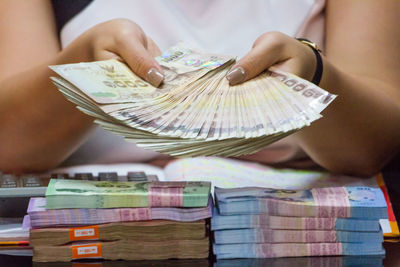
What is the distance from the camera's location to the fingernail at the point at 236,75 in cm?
88

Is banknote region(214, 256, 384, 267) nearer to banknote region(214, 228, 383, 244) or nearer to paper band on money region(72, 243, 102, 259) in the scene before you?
banknote region(214, 228, 383, 244)

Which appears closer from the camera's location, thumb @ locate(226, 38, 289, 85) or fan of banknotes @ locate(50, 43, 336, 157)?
fan of banknotes @ locate(50, 43, 336, 157)

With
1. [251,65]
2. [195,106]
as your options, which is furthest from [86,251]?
[251,65]

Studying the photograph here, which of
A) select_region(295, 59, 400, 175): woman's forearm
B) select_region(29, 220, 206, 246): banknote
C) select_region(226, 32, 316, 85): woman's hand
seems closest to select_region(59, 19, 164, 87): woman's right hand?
select_region(226, 32, 316, 85): woman's hand

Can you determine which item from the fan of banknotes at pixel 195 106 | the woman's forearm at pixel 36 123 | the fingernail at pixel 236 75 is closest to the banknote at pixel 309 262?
the fan of banknotes at pixel 195 106

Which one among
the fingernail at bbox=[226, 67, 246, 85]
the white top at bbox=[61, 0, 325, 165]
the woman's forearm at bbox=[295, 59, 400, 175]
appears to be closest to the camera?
the fingernail at bbox=[226, 67, 246, 85]

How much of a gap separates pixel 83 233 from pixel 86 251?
22mm

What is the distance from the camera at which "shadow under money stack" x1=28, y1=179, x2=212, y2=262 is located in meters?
0.77

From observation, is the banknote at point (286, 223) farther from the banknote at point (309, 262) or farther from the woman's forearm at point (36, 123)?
the woman's forearm at point (36, 123)

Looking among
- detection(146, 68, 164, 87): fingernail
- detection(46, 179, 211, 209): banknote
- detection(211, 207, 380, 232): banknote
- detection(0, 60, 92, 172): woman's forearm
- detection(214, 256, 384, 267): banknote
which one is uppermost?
detection(146, 68, 164, 87): fingernail

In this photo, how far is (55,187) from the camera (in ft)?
2.58

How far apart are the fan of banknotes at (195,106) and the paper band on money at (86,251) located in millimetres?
132

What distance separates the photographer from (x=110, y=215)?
78 centimetres

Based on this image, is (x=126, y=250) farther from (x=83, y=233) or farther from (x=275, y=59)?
(x=275, y=59)
